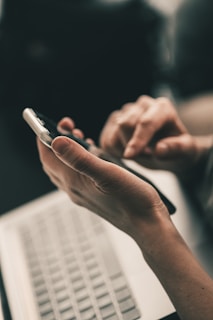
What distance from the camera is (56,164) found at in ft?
1.65

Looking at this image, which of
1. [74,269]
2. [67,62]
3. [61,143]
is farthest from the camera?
[67,62]

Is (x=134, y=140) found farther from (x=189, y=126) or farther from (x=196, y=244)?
(x=189, y=126)

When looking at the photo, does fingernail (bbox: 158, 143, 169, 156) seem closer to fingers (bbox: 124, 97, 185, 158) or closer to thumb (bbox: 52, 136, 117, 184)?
fingers (bbox: 124, 97, 185, 158)

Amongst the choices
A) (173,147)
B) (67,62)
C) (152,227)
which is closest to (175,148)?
(173,147)

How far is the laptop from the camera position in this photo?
517mm

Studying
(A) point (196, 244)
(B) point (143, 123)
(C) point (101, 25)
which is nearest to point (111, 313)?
(A) point (196, 244)

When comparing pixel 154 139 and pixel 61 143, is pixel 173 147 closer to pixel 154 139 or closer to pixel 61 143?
pixel 154 139

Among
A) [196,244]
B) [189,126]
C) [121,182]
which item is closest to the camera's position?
[121,182]

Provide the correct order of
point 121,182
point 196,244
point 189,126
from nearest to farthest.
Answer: point 121,182, point 196,244, point 189,126

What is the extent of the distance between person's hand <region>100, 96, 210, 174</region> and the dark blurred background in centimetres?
24

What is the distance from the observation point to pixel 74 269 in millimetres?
578

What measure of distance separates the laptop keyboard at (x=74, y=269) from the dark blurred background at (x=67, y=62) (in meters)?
0.24

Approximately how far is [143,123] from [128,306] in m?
0.27

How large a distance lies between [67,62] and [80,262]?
1.70 feet
